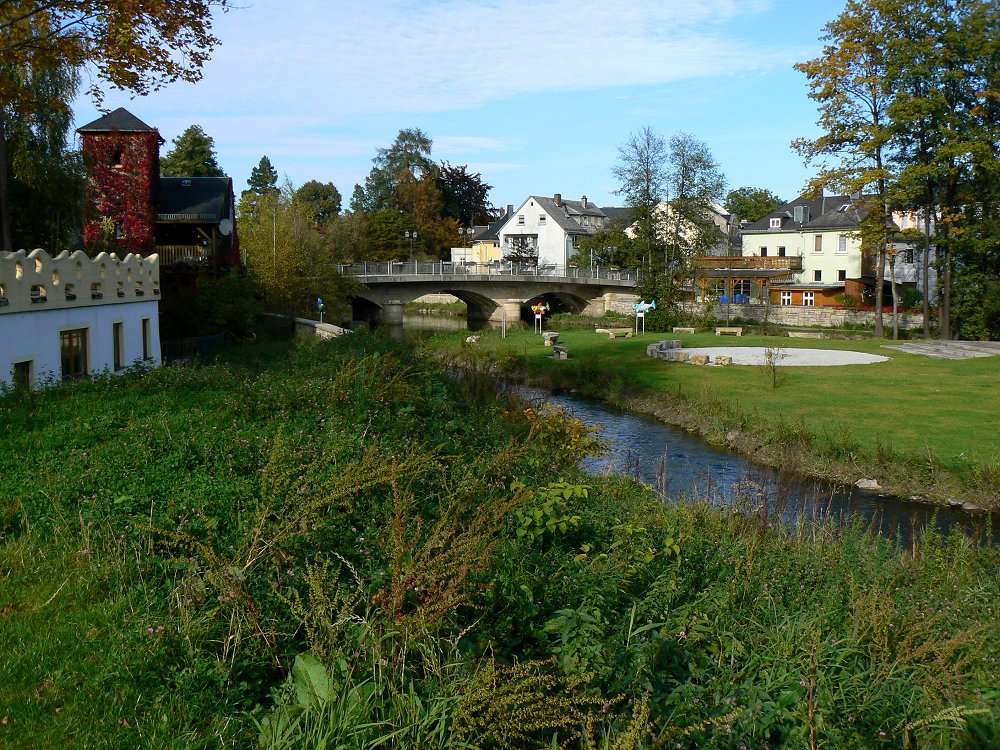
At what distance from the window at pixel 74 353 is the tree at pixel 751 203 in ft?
326

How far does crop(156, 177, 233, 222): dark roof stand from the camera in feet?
127

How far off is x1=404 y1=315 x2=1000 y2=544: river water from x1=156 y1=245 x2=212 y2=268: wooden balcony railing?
17681 mm

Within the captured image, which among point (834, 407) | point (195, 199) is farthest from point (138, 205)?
point (834, 407)

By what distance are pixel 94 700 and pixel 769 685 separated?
425 centimetres

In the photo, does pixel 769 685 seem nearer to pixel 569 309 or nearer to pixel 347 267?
pixel 347 267

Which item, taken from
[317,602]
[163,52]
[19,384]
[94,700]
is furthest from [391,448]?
[163,52]

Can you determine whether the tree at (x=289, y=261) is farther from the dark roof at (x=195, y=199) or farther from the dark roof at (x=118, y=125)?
the dark roof at (x=118, y=125)

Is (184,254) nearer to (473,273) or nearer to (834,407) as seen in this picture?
(473,273)

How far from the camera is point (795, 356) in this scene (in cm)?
3722

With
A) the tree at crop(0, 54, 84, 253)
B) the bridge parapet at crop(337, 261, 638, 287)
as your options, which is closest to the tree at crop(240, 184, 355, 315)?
the bridge parapet at crop(337, 261, 638, 287)

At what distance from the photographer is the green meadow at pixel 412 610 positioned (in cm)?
515

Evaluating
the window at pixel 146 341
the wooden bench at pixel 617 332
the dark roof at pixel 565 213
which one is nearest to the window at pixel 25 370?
the window at pixel 146 341

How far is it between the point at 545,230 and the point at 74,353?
7944 cm

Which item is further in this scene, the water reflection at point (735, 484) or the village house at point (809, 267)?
the village house at point (809, 267)
